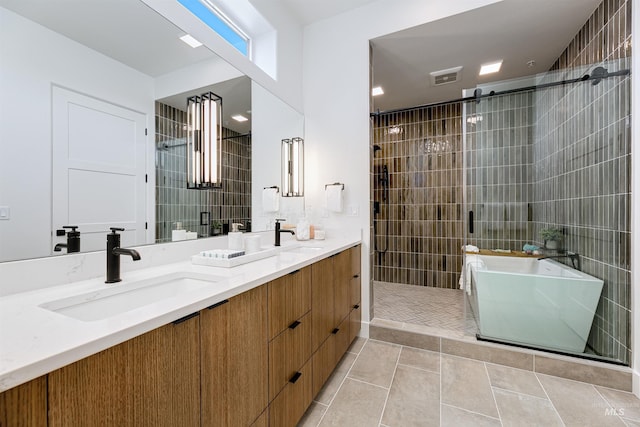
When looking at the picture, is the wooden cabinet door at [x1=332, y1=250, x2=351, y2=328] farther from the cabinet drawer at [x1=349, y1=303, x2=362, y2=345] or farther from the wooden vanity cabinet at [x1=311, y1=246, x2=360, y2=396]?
the cabinet drawer at [x1=349, y1=303, x2=362, y2=345]

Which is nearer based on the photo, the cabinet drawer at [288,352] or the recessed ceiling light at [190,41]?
the cabinet drawer at [288,352]

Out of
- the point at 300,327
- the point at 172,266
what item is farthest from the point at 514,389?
the point at 172,266

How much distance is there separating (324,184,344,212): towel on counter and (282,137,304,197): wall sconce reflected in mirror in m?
0.30

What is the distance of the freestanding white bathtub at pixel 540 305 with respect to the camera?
192 centimetres

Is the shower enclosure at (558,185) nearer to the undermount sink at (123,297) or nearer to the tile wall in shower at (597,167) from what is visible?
the tile wall in shower at (597,167)

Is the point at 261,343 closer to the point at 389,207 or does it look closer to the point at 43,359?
the point at 43,359

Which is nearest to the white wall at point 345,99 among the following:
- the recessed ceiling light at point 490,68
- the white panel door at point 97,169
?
the recessed ceiling light at point 490,68

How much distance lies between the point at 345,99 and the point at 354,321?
1.97 meters

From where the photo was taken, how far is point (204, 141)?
166 cm

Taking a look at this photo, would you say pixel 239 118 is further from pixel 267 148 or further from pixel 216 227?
pixel 216 227

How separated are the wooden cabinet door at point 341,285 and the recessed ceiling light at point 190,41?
61.2 inches

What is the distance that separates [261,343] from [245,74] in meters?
1.83

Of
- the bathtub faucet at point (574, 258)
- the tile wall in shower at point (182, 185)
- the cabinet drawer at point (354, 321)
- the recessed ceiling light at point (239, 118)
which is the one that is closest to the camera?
the tile wall in shower at point (182, 185)

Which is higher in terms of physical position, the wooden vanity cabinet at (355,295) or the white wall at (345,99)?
the white wall at (345,99)
